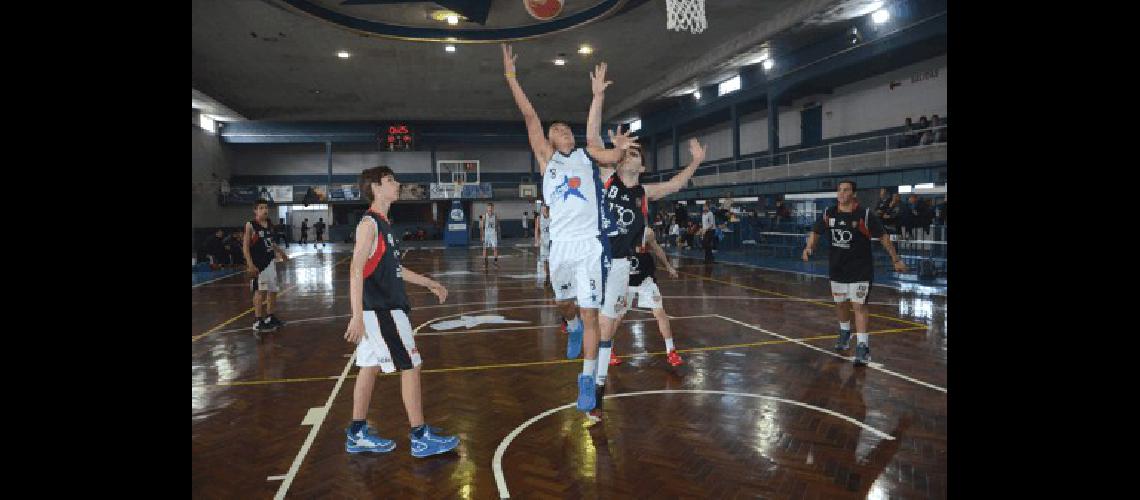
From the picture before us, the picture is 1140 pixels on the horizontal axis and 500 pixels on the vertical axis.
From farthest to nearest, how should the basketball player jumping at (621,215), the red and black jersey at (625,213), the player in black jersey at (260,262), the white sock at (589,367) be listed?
the player in black jersey at (260,262) → the red and black jersey at (625,213) → the basketball player jumping at (621,215) → the white sock at (589,367)

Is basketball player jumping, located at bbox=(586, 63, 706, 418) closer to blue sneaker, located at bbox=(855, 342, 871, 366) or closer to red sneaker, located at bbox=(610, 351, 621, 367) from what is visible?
red sneaker, located at bbox=(610, 351, 621, 367)

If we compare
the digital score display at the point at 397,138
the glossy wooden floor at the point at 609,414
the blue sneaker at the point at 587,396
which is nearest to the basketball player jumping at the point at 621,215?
the blue sneaker at the point at 587,396

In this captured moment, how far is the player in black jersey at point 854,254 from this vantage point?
580 centimetres

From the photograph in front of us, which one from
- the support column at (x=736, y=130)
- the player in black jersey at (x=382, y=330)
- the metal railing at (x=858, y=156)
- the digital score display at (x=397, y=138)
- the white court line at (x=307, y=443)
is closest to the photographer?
the white court line at (x=307, y=443)

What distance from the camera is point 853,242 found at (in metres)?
5.89

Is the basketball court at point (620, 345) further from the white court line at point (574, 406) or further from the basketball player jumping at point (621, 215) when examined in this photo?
the basketball player jumping at point (621, 215)

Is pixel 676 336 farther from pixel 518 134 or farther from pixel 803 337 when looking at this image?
pixel 518 134

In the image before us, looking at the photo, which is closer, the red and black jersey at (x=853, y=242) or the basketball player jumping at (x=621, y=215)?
the basketball player jumping at (x=621, y=215)

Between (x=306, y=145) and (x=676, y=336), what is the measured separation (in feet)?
115

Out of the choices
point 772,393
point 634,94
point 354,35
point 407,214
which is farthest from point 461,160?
point 772,393

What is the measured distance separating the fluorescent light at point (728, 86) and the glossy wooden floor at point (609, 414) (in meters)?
17.3

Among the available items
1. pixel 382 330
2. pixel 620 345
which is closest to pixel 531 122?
pixel 382 330

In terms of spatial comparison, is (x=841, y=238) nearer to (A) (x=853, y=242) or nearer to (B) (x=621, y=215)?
(A) (x=853, y=242)

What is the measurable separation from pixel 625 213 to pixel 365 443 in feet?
8.95
